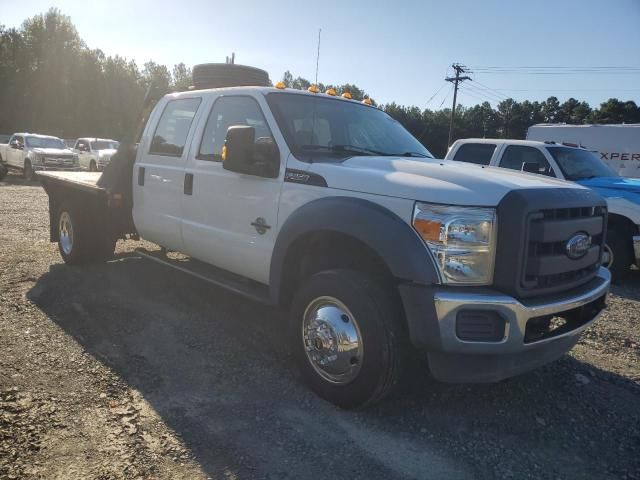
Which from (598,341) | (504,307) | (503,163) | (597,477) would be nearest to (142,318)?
(504,307)

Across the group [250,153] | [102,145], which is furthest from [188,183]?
[102,145]

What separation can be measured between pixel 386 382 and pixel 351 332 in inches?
14.1

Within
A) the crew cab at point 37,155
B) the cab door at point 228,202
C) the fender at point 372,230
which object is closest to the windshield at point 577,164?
the cab door at point 228,202

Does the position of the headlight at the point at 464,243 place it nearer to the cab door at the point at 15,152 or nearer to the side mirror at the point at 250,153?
the side mirror at the point at 250,153

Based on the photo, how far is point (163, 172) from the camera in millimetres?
5039

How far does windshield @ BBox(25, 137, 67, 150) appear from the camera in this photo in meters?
21.6

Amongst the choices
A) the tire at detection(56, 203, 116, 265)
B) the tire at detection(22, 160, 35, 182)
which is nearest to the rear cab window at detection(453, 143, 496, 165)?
the tire at detection(56, 203, 116, 265)

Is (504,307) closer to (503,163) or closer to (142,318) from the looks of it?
(142,318)

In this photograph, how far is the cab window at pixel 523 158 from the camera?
26.1ft

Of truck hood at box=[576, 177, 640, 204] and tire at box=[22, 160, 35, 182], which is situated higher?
truck hood at box=[576, 177, 640, 204]

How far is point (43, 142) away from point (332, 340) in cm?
2231

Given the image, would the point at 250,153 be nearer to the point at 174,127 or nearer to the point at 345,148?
the point at 345,148

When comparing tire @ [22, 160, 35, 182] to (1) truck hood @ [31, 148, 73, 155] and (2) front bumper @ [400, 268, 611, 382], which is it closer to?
(1) truck hood @ [31, 148, 73, 155]

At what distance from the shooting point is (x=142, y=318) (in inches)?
192
